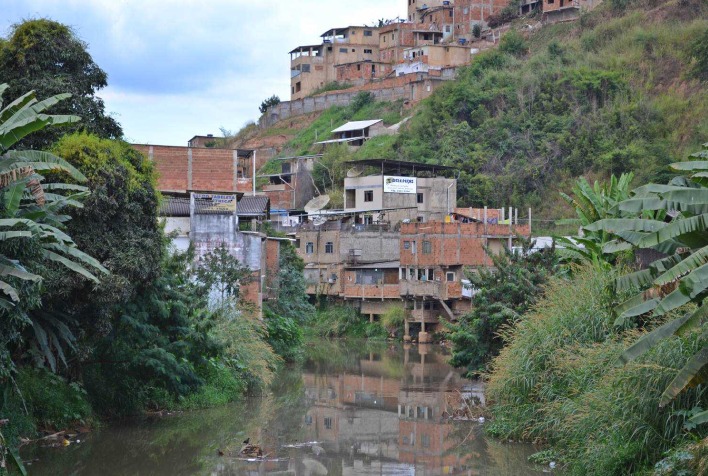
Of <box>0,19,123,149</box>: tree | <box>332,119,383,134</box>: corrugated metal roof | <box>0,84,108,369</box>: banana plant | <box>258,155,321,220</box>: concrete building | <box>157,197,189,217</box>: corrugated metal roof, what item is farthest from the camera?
<box>332,119,383,134</box>: corrugated metal roof

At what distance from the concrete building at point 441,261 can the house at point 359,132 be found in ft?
95.7

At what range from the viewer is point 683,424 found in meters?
14.5

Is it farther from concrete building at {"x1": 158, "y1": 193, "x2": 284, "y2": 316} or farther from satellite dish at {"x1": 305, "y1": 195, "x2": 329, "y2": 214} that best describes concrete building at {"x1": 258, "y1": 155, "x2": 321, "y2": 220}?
concrete building at {"x1": 158, "y1": 193, "x2": 284, "y2": 316}

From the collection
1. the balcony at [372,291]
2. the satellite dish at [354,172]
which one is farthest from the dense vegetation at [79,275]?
the satellite dish at [354,172]

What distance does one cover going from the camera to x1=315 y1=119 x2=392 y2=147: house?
76.8 meters

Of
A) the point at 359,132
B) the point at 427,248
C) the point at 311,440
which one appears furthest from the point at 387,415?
the point at 359,132

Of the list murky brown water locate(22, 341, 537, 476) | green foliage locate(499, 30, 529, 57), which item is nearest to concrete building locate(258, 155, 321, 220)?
green foliage locate(499, 30, 529, 57)

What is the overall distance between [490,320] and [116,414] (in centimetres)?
892

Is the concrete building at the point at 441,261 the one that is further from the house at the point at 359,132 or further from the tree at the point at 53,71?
the house at the point at 359,132

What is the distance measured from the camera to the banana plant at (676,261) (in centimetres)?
1406

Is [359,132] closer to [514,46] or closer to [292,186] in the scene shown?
[292,186]

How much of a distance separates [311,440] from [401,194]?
3502 cm

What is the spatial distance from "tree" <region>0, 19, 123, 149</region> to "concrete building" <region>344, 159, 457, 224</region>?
3270 centimetres

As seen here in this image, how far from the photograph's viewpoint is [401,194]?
55.8 m
